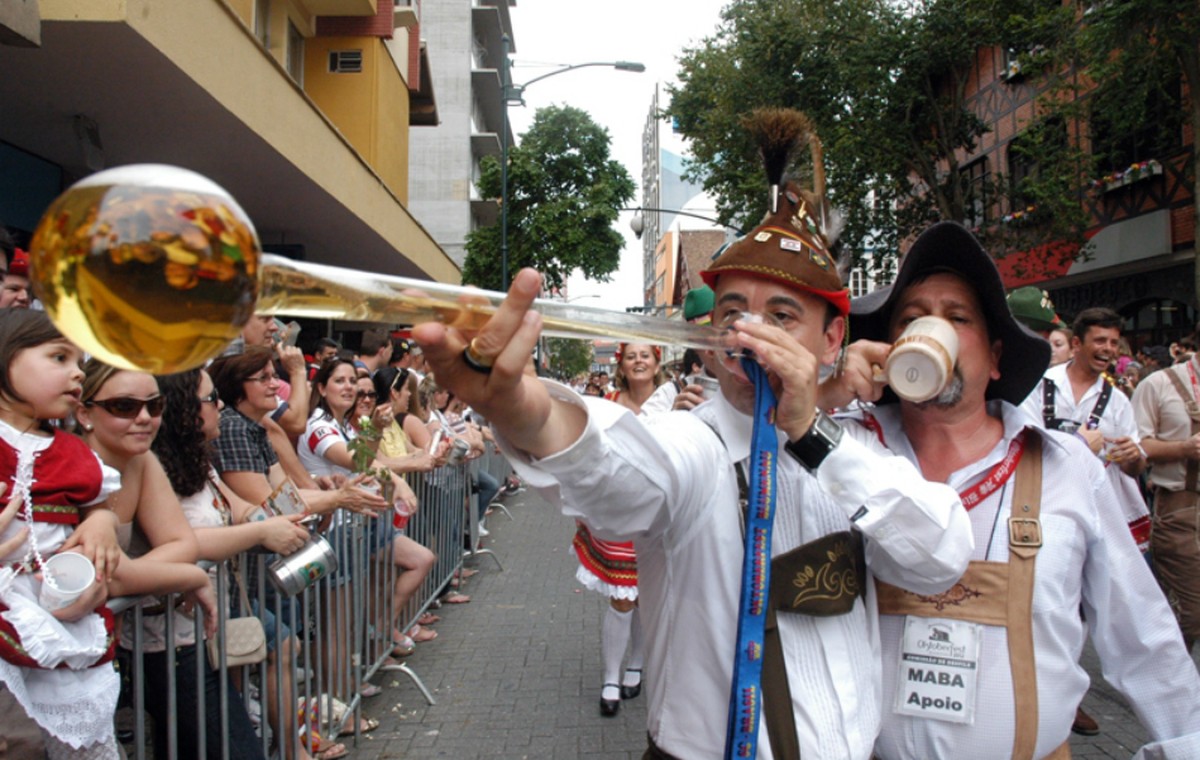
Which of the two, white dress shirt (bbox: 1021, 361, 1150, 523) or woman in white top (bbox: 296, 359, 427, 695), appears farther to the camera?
woman in white top (bbox: 296, 359, 427, 695)

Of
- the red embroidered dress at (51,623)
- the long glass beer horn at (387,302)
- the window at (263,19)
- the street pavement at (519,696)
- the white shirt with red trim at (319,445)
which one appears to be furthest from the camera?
A: the window at (263,19)

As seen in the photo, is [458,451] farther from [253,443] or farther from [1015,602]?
[1015,602]

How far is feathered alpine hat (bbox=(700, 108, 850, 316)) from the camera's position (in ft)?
5.77

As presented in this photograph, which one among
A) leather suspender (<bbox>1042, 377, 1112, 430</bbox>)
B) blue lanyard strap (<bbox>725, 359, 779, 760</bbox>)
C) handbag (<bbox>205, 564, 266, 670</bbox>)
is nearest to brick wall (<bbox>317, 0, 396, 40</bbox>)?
leather suspender (<bbox>1042, 377, 1112, 430</bbox>)

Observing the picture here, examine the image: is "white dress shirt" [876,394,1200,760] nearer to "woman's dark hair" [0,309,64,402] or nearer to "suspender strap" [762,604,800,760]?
"suspender strap" [762,604,800,760]

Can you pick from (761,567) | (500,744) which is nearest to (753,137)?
(761,567)

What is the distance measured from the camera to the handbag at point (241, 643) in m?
3.07

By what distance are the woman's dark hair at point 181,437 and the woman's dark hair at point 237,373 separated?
921 mm

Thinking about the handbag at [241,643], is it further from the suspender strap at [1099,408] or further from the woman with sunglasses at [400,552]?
the suspender strap at [1099,408]

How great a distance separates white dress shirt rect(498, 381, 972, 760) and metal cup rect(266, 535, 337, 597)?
2.18 meters

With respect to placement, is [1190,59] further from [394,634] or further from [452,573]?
[394,634]

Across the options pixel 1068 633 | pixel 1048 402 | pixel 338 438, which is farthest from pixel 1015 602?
pixel 338 438

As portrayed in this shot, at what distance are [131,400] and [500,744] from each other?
2684mm

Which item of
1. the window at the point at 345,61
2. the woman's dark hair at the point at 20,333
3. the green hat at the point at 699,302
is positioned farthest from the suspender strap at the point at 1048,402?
the window at the point at 345,61
